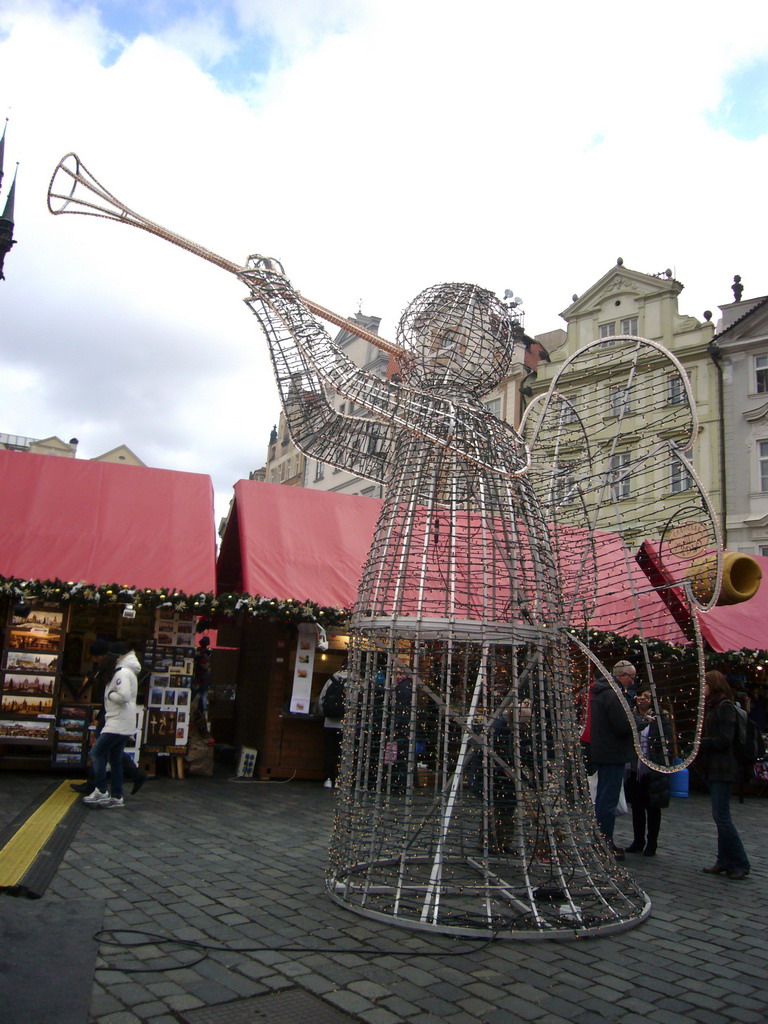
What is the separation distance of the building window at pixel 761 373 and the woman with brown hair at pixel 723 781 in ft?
61.8

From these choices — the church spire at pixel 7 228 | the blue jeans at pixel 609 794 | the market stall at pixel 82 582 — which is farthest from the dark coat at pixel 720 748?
the church spire at pixel 7 228

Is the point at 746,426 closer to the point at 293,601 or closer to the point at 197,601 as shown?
the point at 293,601

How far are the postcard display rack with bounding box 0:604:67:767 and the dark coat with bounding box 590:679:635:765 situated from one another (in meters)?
6.24

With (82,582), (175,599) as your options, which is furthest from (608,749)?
(82,582)

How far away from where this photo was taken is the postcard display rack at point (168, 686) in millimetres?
10281

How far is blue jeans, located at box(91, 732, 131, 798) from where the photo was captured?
8055 millimetres

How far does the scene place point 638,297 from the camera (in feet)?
84.1

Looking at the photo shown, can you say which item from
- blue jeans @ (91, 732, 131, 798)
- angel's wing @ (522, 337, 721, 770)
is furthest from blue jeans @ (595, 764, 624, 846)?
blue jeans @ (91, 732, 131, 798)

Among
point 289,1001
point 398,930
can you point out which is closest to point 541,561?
point 398,930

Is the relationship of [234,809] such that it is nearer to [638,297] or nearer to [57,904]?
[57,904]

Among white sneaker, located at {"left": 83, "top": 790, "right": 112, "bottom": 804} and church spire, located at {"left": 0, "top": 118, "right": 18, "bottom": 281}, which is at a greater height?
church spire, located at {"left": 0, "top": 118, "right": 18, "bottom": 281}

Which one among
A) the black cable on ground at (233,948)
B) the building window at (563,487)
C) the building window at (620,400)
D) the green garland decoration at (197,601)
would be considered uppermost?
the building window at (620,400)

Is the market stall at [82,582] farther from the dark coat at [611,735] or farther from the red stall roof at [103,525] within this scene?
the dark coat at [611,735]

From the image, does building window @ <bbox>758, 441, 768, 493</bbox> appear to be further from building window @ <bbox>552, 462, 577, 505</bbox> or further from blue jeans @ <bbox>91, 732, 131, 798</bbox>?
blue jeans @ <bbox>91, 732, 131, 798</bbox>
